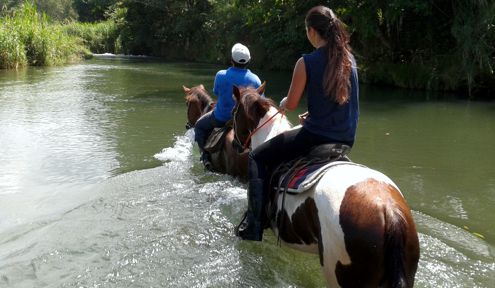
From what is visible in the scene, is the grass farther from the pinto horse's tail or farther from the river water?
the pinto horse's tail

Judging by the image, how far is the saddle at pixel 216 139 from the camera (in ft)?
22.5

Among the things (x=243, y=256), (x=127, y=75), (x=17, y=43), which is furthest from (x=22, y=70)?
(x=243, y=256)

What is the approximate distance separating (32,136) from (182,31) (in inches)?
1224

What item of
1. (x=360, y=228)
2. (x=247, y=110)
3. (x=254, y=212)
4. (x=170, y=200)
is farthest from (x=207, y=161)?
(x=360, y=228)

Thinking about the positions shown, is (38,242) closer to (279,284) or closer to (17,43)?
(279,284)

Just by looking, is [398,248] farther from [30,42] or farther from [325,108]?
[30,42]

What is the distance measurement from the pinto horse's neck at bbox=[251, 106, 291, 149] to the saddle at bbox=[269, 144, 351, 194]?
0.63m

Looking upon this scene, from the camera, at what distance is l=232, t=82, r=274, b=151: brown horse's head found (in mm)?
4840

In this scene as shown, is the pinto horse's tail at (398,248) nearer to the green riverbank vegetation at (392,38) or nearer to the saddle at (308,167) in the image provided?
the saddle at (308,167)

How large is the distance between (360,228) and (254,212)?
157 centimetres

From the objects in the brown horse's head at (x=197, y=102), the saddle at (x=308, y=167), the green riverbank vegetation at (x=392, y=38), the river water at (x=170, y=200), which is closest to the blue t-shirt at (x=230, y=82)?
the river water at (x=170, y=200)

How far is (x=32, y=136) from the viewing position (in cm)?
1042

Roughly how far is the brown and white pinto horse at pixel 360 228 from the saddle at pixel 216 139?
3.47 m

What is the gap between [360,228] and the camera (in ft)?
9.36
